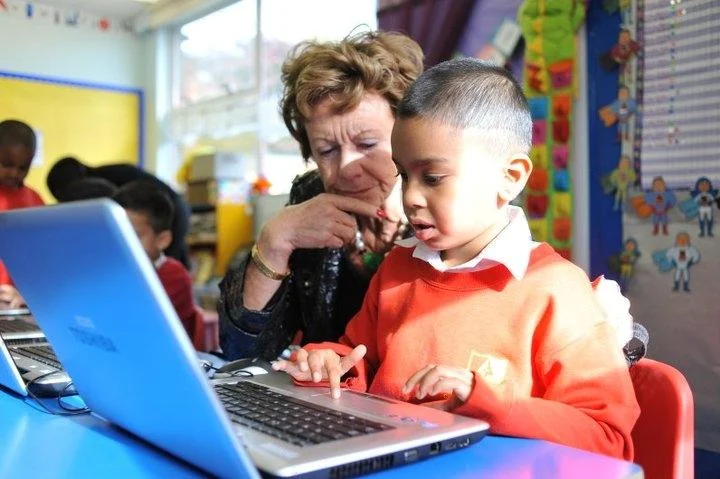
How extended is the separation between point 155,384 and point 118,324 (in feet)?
0.19

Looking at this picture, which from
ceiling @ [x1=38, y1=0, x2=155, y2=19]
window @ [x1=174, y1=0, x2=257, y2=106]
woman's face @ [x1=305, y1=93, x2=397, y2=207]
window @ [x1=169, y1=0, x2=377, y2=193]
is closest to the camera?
woman's face @ [x1=305, y1=93, x2=397, y2=207]

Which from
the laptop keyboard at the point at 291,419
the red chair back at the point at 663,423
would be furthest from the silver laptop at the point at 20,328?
the red chair back at the point at 663,423

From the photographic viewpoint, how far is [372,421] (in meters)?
0.71

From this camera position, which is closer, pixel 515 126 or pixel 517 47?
pixel 515 126

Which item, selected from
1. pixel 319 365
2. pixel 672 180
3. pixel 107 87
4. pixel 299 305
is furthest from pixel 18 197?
pixel 107 87

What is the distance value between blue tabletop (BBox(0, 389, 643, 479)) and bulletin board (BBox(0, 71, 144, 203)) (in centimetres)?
142

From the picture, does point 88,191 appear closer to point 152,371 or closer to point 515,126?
point 515,126

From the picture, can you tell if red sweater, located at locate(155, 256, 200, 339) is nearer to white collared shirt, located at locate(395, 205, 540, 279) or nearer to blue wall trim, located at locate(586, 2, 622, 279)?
blue wall trim, located at locate(586, 2, 622, 279)

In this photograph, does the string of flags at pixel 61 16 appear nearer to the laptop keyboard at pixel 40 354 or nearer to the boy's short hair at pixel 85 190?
the boy's short hair at pixel 85 190

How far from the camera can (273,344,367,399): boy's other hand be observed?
0.89 meters

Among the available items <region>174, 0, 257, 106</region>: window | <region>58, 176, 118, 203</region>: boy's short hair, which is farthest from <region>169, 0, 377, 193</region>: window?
<region>58, 176, 118, 203</region>: boy's short hair

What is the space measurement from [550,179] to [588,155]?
0.17 metres

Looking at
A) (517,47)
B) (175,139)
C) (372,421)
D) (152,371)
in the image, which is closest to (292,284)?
(372,421)

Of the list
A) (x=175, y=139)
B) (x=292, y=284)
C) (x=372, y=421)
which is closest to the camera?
(x=372, y=421)
